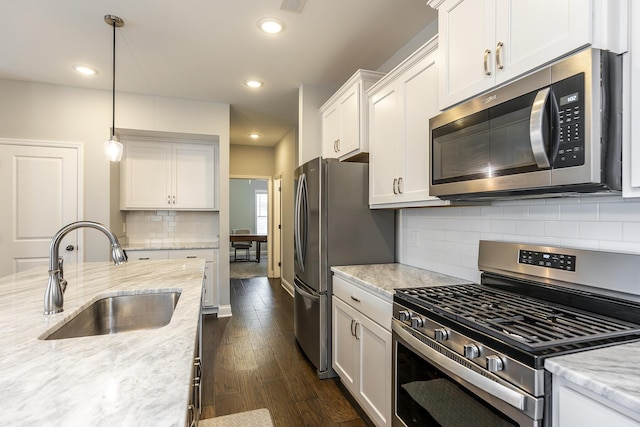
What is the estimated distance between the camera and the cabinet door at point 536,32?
1.10 metres

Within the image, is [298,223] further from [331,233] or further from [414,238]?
[414,238]

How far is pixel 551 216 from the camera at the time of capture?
1.56 meters

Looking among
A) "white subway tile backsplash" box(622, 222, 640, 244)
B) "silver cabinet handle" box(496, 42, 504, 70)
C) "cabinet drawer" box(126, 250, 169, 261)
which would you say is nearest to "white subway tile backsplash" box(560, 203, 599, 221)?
"white subway tile backsplash" box(622, 222, 640, 244)

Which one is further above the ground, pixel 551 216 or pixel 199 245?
pixel 551 216

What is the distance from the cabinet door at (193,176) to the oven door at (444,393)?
11.3 feet

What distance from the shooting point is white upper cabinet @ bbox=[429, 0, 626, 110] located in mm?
1068

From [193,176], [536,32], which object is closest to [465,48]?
[536,32]

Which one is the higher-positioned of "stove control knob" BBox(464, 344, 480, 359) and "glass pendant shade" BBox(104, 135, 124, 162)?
"glass pendant shade" BBox(104, 135, 124, 162)

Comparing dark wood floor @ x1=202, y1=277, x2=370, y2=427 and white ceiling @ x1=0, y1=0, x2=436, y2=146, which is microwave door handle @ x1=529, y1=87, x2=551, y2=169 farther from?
dark wood floor @ x1=202, y1=277, x2=370, y2=427

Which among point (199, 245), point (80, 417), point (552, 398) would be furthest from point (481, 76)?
point (199, 245)

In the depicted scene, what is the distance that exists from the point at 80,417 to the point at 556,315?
4.83 ft

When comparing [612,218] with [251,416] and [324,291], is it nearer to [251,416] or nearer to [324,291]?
[324,291]

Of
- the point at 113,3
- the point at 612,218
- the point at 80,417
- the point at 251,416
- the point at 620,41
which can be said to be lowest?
the point at 251,416

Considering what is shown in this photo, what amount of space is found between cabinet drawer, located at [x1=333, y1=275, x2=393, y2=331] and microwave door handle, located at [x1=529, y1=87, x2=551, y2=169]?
96 centimetres
